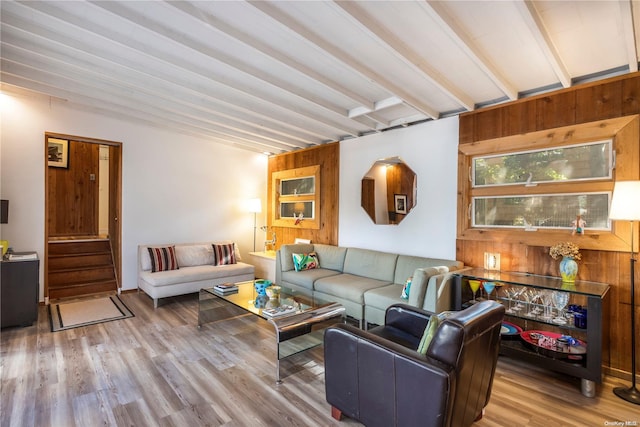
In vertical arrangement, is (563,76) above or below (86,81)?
below

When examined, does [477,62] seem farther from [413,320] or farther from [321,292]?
[321,292]

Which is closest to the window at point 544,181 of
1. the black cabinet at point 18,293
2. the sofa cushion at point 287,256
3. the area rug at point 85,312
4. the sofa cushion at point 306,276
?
the sofa cushion at point 306,276

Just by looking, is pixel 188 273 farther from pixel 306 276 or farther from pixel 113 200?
pixel 113 200

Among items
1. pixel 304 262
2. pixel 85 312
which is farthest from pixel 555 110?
pixel 85 312

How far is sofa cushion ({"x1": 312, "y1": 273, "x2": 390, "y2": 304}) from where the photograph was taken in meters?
3.39

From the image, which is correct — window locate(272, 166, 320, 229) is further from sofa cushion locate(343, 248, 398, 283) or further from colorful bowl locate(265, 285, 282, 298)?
colorful bowl locate(265, 285, 282, 298)

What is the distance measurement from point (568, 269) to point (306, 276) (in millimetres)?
2736

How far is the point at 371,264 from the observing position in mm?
3975

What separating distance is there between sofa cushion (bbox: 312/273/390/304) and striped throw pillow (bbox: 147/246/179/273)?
2.14 m

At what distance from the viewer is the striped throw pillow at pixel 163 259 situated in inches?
168

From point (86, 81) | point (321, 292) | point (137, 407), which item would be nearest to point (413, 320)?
point (321, 292)

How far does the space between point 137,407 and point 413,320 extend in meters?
1.97

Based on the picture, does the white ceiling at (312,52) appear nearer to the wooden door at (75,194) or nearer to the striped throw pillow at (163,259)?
the striped throw pillow at (163,259)

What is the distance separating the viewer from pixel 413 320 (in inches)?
88.8
